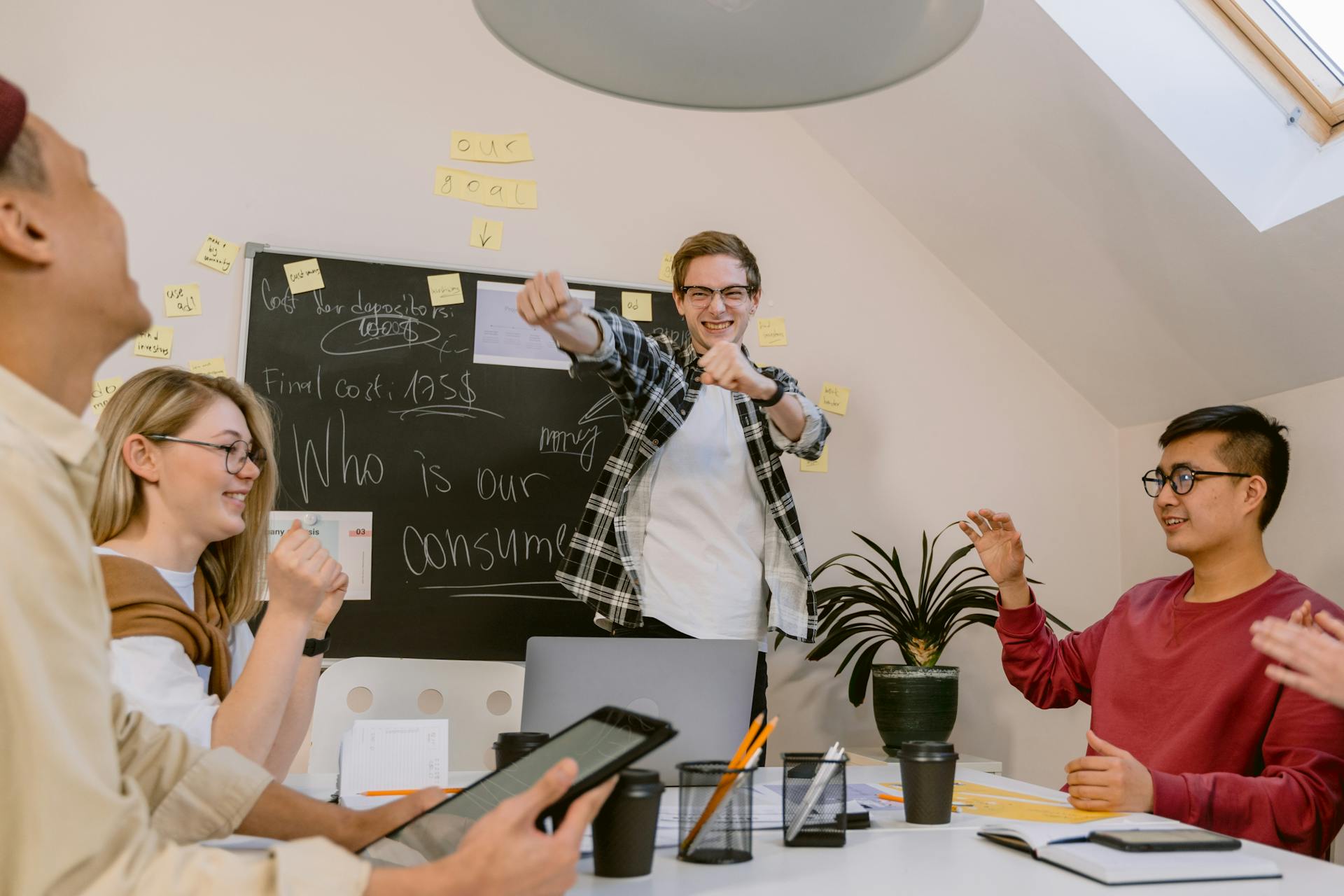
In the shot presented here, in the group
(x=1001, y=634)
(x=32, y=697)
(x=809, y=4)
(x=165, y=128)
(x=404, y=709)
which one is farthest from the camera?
(x=165, y=128)

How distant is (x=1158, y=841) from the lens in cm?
103

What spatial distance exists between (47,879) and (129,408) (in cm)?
121

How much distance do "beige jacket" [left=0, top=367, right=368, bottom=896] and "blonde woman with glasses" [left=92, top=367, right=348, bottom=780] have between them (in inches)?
26.6

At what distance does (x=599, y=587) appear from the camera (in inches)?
90.8

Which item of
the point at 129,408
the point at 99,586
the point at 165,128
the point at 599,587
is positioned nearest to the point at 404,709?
the point at 599,587

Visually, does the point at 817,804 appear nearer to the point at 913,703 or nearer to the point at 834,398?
the point at 913,703

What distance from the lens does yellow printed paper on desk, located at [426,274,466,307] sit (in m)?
2.89

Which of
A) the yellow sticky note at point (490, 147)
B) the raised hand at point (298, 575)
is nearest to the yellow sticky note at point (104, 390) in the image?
the yellow sticky note at point (490, 147)

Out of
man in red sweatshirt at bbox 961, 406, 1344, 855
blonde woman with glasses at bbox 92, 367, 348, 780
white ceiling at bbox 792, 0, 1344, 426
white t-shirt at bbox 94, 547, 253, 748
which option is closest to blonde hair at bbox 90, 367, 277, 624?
blonde woman with glasses at bbox 92, 367, 348, 780

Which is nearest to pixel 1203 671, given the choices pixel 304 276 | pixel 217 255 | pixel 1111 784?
pixel 1111 784

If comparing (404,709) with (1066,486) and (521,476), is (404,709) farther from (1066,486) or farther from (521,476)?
(1066,486)

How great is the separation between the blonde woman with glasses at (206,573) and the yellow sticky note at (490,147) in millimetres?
1354

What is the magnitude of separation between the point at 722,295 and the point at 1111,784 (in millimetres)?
1357

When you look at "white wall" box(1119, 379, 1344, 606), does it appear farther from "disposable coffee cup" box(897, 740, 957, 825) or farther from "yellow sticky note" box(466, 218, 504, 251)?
"yellow sticky note" box(466, 218, 504, 251)
